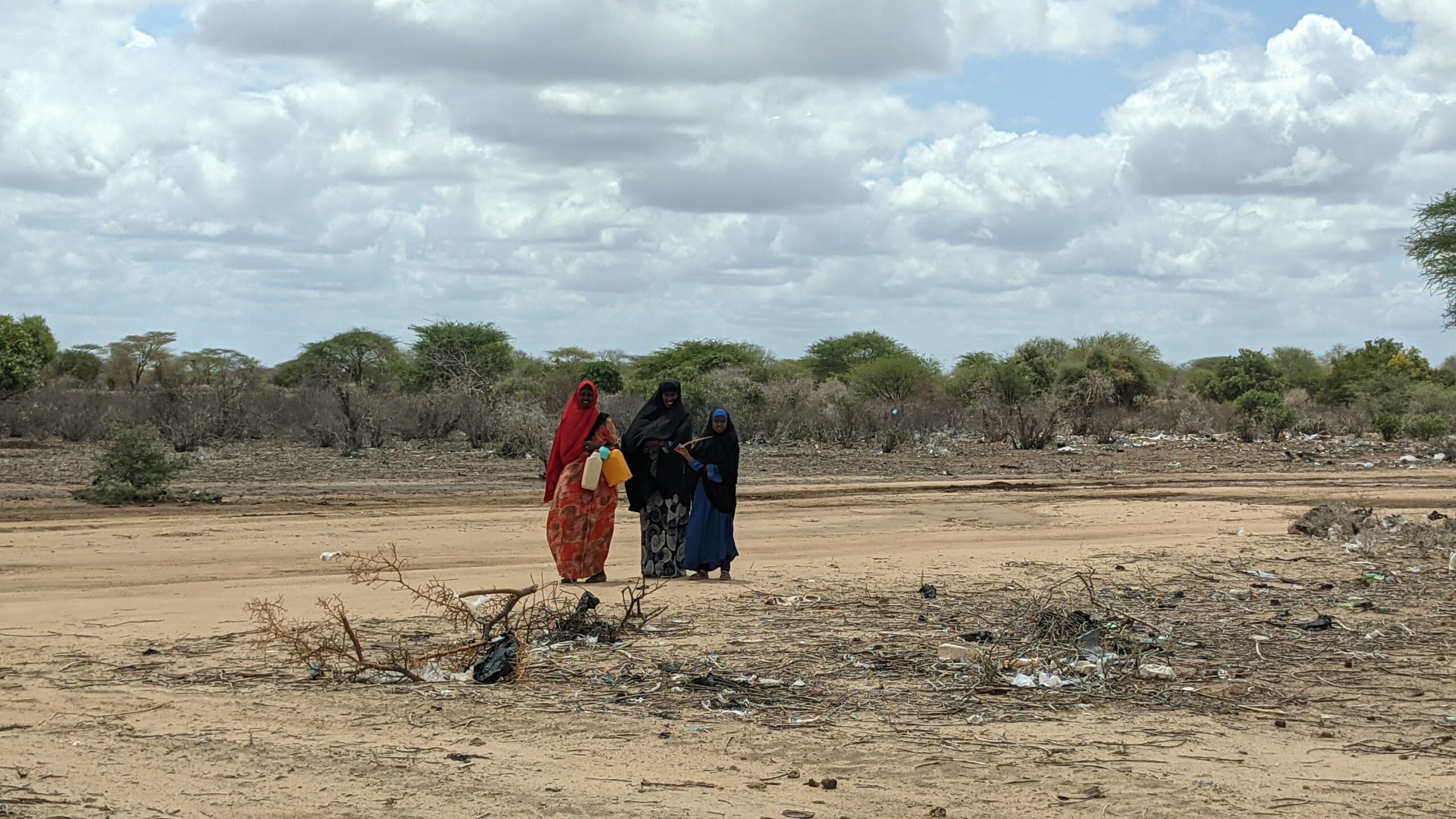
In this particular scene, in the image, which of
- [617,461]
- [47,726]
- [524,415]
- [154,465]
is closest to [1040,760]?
[47,726]

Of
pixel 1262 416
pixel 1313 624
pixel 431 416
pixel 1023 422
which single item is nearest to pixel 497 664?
pixel 1313 624

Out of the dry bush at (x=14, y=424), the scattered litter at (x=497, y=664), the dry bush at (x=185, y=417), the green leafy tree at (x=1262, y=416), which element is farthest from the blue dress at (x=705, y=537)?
the green leafy tree at (x=1262, y=416)

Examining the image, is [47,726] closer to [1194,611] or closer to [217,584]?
[217,584]

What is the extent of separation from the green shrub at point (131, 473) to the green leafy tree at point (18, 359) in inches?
556

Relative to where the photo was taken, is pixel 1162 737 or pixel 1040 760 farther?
pixel 1162 737

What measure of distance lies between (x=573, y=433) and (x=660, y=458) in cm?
76

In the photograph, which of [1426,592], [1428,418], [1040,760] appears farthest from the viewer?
[1428,418]

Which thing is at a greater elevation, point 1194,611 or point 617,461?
point 617,461

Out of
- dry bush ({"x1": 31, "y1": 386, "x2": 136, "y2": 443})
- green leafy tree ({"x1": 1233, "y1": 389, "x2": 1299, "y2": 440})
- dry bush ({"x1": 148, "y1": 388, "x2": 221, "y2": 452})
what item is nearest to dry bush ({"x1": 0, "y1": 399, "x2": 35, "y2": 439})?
dry bush ({"x1": 31, "y1": 386, "x2": 136, "y2": 443})

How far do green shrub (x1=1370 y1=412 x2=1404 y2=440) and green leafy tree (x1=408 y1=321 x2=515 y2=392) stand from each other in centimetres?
2261

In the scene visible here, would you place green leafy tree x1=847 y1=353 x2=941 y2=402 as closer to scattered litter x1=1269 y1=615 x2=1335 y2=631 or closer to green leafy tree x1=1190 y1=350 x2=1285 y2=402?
green leafy tree x1=1190 y1=350 x2=1285 y2=402

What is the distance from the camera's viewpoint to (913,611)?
33.1 ft

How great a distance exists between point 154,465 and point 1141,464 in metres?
19.1

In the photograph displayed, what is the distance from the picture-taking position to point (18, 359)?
31656 millimetres
